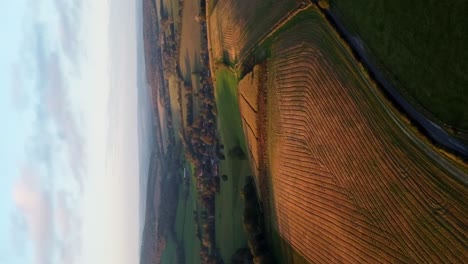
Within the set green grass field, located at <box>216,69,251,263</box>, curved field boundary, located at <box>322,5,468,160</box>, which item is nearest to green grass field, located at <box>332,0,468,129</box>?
curved field boundary, located at <box>322,5,468,160</box>

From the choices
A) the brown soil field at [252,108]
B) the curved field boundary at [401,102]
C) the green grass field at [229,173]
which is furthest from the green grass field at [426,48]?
the green grass field at [229,173]

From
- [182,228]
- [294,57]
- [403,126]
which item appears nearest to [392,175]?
[403,126]

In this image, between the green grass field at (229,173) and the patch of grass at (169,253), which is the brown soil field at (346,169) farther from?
the patch of grass at (169,253)

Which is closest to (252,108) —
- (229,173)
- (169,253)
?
(229,173)

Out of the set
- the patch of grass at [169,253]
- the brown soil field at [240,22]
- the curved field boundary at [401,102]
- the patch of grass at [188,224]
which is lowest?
the patch of grass at [169,253]

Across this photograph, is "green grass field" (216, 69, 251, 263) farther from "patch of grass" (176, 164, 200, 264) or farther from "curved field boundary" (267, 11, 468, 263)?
"patch of grass" (176, 164, 200, 264)

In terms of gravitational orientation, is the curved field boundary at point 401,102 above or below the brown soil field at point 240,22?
below

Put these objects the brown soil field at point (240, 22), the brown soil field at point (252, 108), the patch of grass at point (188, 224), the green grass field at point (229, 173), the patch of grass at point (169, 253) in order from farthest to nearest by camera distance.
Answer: the patch of grass at point (169, 253)
the patch of grass at point (188, 224)
the green grass field at point (229, 173)
the brown soil field at point (252, 108)
the brown soil field at point (240, 22)

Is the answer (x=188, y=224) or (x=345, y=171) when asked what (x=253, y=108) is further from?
(x=188, y=224)
